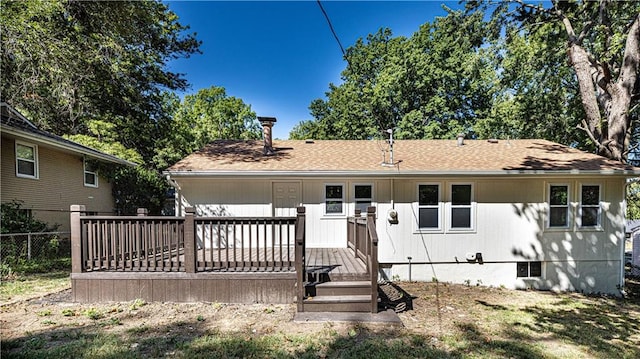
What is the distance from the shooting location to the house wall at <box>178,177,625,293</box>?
25.6 feet

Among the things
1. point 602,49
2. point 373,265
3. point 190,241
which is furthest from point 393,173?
point 602,49

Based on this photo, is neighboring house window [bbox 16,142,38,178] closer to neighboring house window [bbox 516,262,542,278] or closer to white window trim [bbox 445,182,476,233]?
white window trim [bbox 445,182,476,233]

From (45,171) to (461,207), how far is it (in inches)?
518

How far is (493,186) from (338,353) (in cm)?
632

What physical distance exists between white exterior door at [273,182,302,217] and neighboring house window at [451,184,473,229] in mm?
4085

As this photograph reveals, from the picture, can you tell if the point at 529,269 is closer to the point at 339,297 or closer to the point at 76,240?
the point at 339,297

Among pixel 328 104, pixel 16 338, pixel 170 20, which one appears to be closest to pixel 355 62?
pixel 328 104

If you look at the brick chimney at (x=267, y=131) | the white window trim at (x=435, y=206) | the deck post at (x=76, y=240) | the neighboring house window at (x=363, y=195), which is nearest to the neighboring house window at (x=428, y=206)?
the white window trim at (x=435, y=206)

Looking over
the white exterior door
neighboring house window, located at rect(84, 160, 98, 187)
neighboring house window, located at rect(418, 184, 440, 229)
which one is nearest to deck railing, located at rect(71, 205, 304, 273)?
the white exterior door

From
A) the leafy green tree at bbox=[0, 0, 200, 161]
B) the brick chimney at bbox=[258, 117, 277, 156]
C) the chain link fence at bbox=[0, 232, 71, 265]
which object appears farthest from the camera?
the brick chimney at bbox=[258, 117, 277, 156]

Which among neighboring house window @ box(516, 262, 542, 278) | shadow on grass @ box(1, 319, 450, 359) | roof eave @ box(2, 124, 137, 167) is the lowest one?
neighboring house window @ box(516, 262, 542, 278)

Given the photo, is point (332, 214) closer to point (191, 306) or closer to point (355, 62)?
point (191, 306)

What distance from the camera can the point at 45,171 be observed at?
396 inches

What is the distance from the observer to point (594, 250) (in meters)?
7.83
